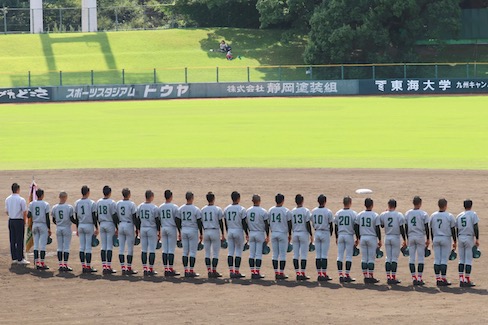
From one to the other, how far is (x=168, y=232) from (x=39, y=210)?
2.72m

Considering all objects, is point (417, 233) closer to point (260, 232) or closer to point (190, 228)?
point (260, 232)

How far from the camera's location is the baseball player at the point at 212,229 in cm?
1795

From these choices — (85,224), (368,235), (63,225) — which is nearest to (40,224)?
(63,225)

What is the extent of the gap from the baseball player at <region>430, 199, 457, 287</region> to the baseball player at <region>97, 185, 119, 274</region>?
6.04 m

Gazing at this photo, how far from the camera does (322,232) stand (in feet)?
58.1

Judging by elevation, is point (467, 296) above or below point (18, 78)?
below

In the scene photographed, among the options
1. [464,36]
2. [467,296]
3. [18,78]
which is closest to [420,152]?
[467,296]

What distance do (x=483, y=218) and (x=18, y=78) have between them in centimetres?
4594

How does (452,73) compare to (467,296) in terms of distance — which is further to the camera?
(452,73)

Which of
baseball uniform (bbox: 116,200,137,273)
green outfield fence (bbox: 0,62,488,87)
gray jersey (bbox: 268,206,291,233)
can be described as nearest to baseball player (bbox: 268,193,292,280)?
gray jersey (bbox: 268,206,291,233)

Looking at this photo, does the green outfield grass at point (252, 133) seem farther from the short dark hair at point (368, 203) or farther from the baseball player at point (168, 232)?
the short dark hair at point (368, 203)

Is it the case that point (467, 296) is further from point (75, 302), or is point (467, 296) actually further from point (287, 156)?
point (287, 156)

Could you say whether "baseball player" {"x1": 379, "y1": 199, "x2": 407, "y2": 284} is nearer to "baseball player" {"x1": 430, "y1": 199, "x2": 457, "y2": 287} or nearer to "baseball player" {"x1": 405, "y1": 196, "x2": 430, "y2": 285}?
"baseball player" {"x1": 405, "y1": 196, "x2": 430, "y2": 285}

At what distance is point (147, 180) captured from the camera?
1157 inches
